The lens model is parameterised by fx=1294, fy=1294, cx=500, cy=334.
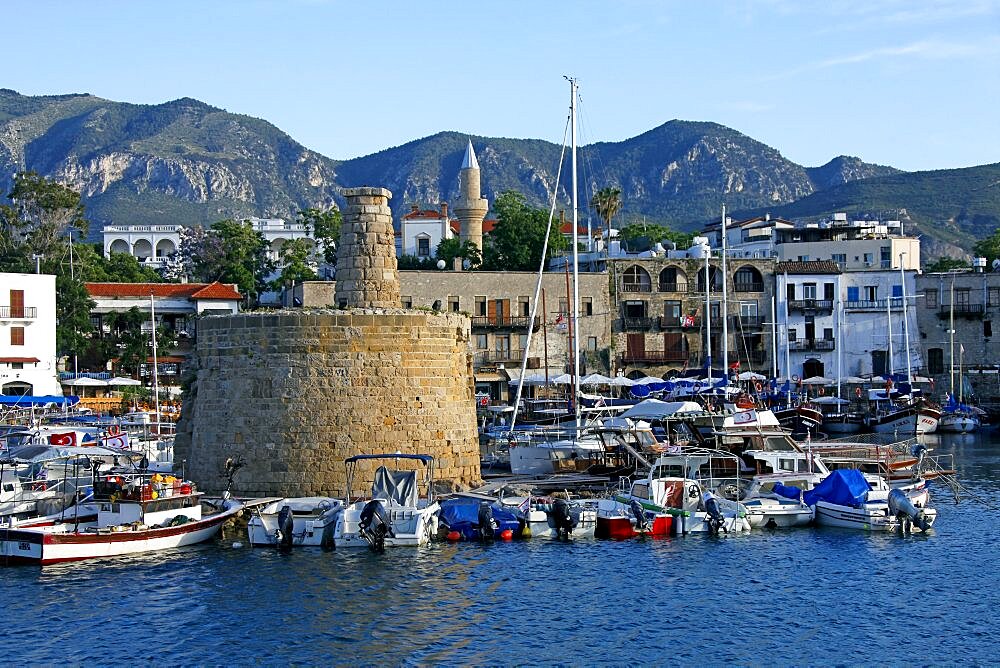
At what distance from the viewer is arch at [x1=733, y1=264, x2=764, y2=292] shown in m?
72.6

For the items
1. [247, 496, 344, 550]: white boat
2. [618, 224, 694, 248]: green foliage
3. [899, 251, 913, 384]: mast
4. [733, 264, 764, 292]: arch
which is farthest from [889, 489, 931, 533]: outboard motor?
[618, 224, 694, 248]: green foliage

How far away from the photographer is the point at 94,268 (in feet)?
266

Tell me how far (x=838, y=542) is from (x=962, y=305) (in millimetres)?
47376

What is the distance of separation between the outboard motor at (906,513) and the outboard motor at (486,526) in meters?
9.62

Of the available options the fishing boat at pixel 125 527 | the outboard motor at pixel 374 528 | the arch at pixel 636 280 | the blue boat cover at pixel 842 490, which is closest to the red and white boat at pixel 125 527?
the fishing boat at pixel 125 527

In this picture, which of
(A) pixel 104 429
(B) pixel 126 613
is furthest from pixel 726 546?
(A) pixel 104 429

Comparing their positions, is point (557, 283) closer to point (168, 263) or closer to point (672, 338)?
point (672, 338)

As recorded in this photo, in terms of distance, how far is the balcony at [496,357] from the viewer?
225ft

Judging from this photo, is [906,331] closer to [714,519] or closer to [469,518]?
[714,519]

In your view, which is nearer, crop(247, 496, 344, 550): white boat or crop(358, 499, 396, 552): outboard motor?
crop(358, 499, 396, 552): outboard motor

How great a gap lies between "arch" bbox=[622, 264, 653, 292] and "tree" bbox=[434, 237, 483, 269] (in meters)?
13.6

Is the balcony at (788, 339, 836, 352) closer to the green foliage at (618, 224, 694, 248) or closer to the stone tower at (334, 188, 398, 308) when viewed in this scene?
the green foliage at (618, 224, 694, 248)

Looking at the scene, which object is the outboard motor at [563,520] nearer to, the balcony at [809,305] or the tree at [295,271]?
the balcony at [809,305]

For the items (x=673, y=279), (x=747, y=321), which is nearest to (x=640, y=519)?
(x=673, y=279)
